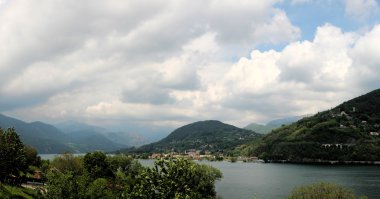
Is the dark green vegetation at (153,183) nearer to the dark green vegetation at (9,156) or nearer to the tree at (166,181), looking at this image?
the tree at (166,181)

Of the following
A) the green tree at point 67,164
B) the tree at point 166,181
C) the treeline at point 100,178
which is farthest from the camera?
the green tree at point 67,164

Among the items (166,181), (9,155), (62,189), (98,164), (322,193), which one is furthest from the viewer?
(98,164)

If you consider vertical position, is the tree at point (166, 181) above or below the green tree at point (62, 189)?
above

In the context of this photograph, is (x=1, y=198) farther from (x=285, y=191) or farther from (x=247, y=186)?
(x=247, y=186)

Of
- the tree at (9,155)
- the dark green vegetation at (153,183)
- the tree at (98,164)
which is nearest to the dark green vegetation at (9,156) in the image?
the tree at (9,155)

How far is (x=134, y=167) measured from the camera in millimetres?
186250

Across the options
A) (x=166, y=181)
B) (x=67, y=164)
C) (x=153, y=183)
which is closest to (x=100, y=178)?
(x=67, y=164)

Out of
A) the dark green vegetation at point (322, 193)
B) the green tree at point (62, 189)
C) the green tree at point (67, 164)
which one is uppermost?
the green tree at point (67, 164)

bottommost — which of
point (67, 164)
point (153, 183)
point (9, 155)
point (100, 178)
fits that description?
point (100, 178)

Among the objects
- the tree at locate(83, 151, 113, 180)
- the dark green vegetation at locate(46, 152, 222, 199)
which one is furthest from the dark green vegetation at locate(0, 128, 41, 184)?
the tree at locate(83, 151, 113, 180)

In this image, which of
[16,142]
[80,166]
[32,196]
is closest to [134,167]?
[80,166]

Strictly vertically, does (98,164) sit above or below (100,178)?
above

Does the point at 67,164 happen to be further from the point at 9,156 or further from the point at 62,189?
the point at 62,189

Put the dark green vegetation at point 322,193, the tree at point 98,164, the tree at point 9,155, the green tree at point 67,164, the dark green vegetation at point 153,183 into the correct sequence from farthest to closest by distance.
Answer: the tree at point 98,164 → the green tree at point 67,164 → the dark green vegetation at point 322,193 → the tree at point 9,155 → the dark green vegetation at point 153,183
